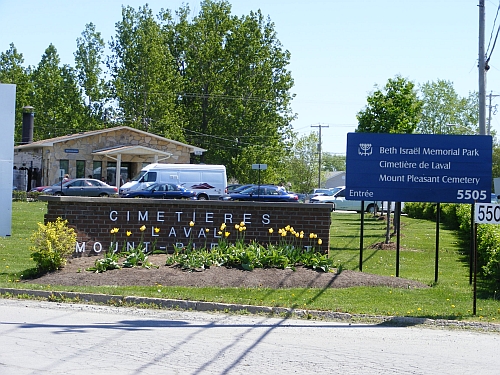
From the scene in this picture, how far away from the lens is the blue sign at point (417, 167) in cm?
1650

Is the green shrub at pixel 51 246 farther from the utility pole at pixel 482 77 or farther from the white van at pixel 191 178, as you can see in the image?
the white van at pixel 191 178

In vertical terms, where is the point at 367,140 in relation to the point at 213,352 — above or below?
above

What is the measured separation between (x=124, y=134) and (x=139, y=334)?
41262 millimetres

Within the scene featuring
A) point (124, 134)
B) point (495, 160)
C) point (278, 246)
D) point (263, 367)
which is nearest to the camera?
point (263, 367)

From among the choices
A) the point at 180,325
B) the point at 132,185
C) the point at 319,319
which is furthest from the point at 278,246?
the point at 132,185

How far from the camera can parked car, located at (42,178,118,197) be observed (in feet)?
138

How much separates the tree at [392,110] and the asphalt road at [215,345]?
14.6 m

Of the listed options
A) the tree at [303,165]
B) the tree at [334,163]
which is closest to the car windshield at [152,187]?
the tree at [303,165]

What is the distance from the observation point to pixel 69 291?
1325cm

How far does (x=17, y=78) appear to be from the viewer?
205 ft

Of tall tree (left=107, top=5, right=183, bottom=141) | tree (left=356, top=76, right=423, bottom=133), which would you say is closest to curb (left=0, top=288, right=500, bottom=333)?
tree (left=356, top=76, right=423, bottom=133)

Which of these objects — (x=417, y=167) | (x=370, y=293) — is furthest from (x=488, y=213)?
(x=417, y=167)

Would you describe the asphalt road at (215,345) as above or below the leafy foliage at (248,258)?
below

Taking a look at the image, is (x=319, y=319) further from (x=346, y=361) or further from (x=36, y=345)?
(x=36, y=345)
